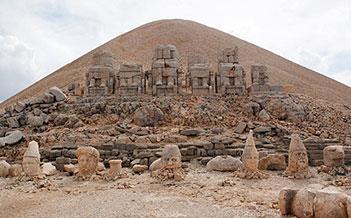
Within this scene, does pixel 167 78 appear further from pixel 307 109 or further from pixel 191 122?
pixel 307 109

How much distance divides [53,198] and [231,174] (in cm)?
581

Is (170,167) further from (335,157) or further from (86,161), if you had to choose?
(335,157)

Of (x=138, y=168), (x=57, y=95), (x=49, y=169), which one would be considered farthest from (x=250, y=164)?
(x=57, y=95)

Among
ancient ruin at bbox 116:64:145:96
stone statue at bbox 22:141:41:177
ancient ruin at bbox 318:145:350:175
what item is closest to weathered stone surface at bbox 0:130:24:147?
stone statue at bbox 22:141:41:177

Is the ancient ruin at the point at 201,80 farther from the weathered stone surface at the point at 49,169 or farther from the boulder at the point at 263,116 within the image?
the weathered stone surface at the point at 49,169

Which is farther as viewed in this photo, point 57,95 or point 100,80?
point 100,80

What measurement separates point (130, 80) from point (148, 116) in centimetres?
417

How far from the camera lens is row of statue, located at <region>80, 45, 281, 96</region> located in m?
22.9

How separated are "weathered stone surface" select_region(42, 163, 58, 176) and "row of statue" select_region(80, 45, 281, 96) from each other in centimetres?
812

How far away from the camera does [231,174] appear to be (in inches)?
544

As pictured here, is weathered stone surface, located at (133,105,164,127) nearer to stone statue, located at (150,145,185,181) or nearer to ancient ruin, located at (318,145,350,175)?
stone statue, located at (150,145,185,181)

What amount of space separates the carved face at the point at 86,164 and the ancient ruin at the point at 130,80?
9.41 m

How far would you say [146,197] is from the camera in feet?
35.1

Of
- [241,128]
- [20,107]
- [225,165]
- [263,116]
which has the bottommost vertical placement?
[225,165]
